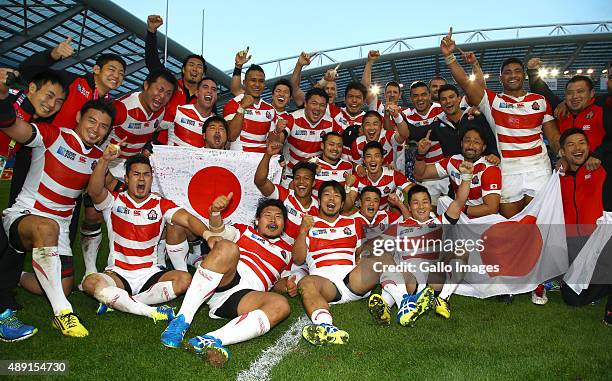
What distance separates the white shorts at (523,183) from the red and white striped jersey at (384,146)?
5.44 feet

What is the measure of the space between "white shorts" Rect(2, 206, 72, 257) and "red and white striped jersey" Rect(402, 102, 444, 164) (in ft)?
15.0

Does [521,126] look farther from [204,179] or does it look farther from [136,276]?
[136,276]

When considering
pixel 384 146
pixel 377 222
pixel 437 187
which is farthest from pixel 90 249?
pixel 437 187

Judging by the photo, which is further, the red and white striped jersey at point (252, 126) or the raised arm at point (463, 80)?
the red and white striped jersey at point (252, 126)

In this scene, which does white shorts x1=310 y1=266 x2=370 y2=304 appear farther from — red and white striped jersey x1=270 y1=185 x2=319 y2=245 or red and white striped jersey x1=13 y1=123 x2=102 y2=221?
red and white striped jersey x1=13 y1=123 x2=102 y2=221

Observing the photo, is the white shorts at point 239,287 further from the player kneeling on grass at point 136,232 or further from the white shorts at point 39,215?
the white shorts at point 39,215

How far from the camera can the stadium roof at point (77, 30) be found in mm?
17688

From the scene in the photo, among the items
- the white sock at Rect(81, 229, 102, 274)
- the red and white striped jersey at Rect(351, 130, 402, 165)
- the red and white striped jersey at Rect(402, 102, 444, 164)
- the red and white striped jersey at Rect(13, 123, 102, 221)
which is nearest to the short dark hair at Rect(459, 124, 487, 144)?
the red and white striped jersey at Rect(402, 102, 444, 164)

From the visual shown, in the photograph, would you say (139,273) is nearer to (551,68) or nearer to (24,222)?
Result: (24,222)

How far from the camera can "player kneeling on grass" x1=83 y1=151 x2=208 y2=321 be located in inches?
162

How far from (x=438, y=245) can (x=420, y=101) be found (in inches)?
102

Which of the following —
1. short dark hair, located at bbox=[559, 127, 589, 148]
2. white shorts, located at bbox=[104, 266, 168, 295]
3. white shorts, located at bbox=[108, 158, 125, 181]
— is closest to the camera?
white shorts, located at bbox=[104, 266, 168, 295]

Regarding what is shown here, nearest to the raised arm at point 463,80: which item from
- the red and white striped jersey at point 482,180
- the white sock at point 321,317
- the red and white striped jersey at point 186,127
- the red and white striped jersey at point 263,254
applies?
the red and white striped jersey at point 482,180

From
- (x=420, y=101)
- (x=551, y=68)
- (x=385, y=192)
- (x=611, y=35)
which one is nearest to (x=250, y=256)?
(x=385, y=192)
